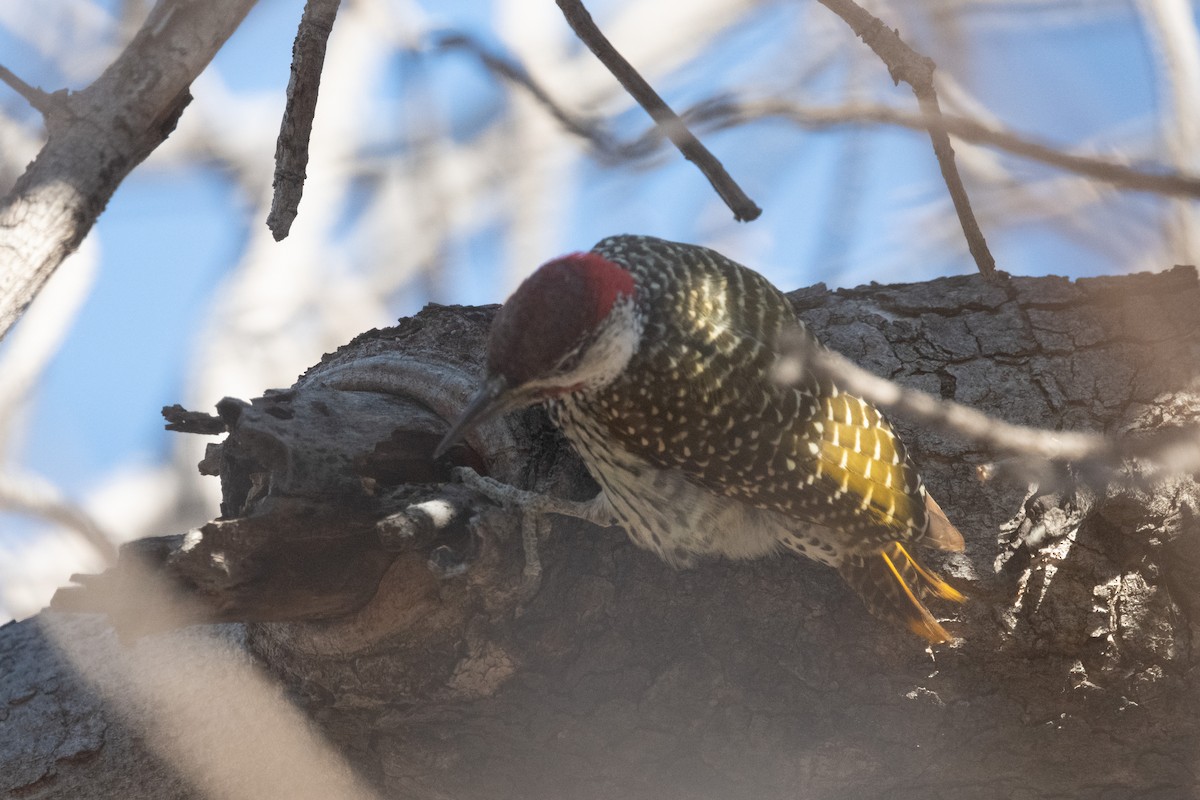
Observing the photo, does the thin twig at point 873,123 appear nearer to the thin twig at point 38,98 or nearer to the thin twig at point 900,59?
the thin twig at point 900,59

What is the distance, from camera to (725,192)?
77.4 inches

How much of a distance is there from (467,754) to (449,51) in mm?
2883

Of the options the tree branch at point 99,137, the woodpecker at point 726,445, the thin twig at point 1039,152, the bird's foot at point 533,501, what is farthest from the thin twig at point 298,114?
the thin twig at point 1039,152

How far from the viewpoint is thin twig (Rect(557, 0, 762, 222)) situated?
6.39 ft

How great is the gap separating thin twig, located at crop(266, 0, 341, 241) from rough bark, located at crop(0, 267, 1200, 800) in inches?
19.0

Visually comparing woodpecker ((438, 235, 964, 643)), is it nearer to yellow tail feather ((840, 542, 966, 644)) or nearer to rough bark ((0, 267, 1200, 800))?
yellow tail feather ((840, 542, 966, 644))

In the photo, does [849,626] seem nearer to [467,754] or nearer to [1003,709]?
[1003,709]

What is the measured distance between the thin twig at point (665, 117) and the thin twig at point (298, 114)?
0.54 metres

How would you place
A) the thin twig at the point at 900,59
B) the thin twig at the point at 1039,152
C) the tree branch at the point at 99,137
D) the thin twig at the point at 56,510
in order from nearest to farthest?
1. the tree branch at the point at 99,137
2. the thin twig at the point at 1039,152
3. the thin twig at the point at 900,59
4. the thin twig at the point at 56,510

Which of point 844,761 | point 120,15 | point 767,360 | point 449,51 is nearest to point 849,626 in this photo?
point 844,761

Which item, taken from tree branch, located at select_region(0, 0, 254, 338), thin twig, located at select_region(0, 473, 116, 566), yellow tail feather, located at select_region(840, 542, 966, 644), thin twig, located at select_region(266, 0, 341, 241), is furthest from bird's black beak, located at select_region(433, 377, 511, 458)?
thin twig, located at select_region(0, 473, 116, 566)

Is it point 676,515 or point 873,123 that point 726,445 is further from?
point 873,123

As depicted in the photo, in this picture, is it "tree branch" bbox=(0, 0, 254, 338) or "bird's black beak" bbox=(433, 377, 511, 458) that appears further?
"bird's black beak" bbox=(433, 377, 511, 458)

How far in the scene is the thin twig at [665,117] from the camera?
1948 mm
